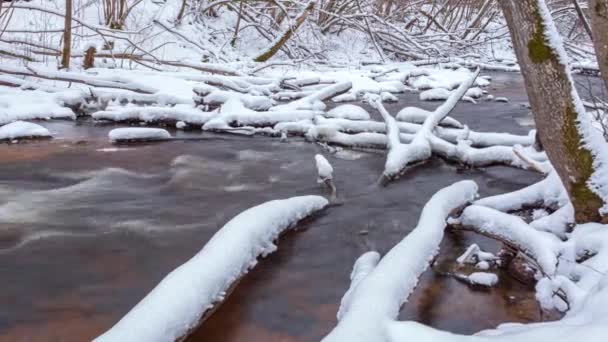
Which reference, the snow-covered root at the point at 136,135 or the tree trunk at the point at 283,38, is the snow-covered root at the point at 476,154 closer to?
the snow-covered root at the point at 136,135

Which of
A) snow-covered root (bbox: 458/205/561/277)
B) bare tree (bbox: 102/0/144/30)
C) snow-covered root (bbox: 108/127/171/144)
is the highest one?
bare tree (bbox: 102/0/144/30)

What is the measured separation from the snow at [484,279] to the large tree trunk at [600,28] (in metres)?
1.07

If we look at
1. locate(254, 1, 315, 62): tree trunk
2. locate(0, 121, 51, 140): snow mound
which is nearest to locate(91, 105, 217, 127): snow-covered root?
locate(0, 121, 51, 140): snow mound

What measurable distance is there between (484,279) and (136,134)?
12.0 feet

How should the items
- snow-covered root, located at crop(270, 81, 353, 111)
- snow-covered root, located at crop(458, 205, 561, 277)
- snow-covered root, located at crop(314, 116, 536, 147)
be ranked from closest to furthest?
snow-covered root, located at crop(458, 205, 561, 277), snow-covered root, located at crop(314, 116, 536, 147), snow-covered root, located at crop(270, 81, 353, 111)

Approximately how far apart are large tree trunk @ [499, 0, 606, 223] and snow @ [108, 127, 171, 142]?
3682mm

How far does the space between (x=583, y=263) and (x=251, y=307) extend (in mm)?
1447

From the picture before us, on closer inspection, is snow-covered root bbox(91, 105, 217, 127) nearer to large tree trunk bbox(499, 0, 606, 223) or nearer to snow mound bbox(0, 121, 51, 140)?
snow mound bbox(0, 121, 51, 140)

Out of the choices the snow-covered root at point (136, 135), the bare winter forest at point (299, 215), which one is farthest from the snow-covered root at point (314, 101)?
the snow-covered root at point (136, 135)

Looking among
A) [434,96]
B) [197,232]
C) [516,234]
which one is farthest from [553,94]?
[434,96]

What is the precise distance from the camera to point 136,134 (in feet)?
16.6

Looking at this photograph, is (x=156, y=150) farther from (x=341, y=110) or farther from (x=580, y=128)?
(x=580, y=128)

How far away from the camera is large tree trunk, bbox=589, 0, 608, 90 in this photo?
7.56ft

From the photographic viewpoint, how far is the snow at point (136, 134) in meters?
4.98
